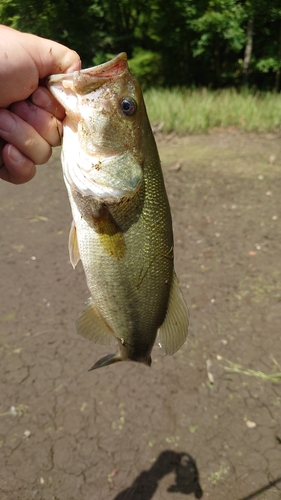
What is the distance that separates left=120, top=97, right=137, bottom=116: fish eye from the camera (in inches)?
58.3

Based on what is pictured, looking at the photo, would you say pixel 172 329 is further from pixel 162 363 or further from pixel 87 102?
pixel 162 363

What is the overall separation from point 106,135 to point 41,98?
0.38m

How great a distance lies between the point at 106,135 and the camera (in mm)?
1491

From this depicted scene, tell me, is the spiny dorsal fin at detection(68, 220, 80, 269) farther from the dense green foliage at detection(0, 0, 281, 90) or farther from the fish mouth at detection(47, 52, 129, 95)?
the dense green foliage at detection(0, 0, 281, 90)

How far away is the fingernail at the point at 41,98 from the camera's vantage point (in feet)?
5.48

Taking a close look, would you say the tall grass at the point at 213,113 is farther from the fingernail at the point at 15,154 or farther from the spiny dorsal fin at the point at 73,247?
the spiny dorsal fin at the point at 73,247

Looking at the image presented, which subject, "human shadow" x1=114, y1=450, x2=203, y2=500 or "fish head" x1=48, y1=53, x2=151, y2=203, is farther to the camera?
"human shadow" x1=114, y1=450, x2=203, y2=500

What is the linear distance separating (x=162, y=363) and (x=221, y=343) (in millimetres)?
549

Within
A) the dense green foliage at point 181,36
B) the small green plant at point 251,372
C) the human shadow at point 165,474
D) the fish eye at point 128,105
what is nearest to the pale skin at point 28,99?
the fish eye at point 128,105

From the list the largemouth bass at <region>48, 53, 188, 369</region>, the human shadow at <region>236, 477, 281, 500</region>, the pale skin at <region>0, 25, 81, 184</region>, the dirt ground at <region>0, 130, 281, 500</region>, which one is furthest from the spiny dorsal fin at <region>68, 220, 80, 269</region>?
the human shadow at <region>236, 477, 281, 500</region>

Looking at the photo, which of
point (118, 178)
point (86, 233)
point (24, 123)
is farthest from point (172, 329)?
point (24, 123)

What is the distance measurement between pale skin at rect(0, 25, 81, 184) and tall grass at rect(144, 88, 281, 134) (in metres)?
6.28

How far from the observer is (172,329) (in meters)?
1.73

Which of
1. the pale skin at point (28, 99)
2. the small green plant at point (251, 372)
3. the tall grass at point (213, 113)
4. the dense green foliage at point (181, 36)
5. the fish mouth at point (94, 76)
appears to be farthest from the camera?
the dense green foliage at point (181, 36)
